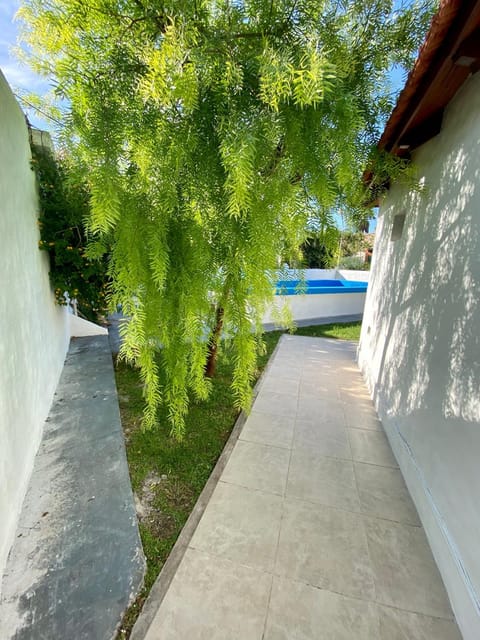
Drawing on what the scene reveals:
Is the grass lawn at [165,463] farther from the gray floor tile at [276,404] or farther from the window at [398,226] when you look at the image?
the window at [398,226]

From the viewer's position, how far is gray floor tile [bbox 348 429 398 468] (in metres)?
3.32

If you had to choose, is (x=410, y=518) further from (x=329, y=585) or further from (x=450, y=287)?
(x=450, y=287)

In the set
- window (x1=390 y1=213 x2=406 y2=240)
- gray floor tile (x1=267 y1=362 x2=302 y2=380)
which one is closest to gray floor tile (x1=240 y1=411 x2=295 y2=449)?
gray floor tile (x1=267 y1=362 x2=302 y2=380)

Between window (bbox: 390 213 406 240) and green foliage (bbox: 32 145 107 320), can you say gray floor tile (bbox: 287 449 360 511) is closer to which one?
window (bbox: 390 213 406 240)

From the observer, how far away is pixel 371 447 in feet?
11.7

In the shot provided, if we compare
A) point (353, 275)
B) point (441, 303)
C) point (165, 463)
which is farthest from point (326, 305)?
point (165, 463)

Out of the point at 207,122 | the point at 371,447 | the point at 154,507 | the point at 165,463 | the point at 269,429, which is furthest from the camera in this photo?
the point at 269,429

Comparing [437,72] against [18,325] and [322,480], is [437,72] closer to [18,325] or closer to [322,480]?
[322,480]

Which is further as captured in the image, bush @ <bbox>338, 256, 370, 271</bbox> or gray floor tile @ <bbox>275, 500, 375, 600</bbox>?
bush @ <bbox>338, 256, 370, 271</bbox>

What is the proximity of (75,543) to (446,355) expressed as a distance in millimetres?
3247

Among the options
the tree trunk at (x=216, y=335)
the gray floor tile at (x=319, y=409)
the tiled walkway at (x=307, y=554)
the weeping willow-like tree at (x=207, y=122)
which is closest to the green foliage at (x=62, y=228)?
the tree trunk at (x=216, y=335)

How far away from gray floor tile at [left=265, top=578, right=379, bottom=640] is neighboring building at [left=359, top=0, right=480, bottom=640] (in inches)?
23.7

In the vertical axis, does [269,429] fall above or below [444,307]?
below

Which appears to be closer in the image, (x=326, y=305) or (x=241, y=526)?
(x=241, y=526)
